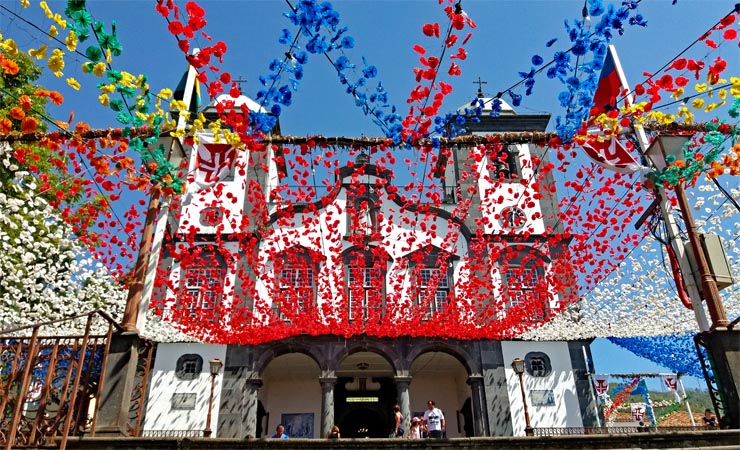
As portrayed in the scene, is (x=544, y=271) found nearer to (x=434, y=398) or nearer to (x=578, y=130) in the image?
(x=434, y=398)

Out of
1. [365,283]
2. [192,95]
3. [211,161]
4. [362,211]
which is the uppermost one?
[362,211]

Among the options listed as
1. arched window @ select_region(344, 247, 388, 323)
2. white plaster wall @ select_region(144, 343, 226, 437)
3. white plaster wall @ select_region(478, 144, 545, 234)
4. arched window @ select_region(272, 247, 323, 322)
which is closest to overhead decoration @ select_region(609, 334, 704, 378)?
white plaster wall @ select_region(478, 144, 545, 234)

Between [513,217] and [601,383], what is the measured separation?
20.9 feet

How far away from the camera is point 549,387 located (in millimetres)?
15812

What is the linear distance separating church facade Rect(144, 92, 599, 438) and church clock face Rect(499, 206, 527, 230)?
0.16 ft

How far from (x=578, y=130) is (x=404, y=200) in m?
12.2

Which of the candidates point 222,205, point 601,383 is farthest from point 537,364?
point 222,205

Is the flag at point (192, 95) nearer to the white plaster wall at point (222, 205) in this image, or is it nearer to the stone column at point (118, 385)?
the stone column at point (118, 385)

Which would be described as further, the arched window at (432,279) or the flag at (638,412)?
the arched window at (432,279)

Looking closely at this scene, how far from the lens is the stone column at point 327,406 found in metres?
15.0

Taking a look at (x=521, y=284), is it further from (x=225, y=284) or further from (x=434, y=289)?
(x=225, y=284)

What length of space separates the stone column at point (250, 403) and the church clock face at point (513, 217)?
10.4 m

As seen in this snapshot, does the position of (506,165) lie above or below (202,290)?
above

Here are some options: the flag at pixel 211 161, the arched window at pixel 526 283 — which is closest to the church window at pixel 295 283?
the arched window at pixel 526 283
